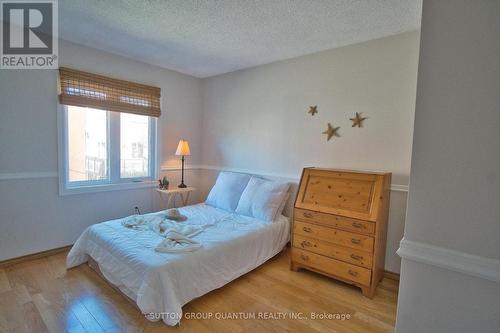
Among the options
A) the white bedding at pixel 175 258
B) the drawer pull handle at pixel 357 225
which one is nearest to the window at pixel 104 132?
the white bedding at pixel 175 258

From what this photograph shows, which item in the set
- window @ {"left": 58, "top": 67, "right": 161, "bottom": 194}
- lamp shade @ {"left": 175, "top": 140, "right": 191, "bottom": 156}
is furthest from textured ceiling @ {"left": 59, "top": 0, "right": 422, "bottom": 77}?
lamp shade @ {"left": 175, "top": 140, "right": 191, "bottom": 156}

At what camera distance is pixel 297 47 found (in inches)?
110

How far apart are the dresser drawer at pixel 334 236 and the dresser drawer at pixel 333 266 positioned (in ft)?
0.61

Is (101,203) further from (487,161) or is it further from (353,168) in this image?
(487,161)

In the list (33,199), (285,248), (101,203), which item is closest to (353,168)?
(285,248)

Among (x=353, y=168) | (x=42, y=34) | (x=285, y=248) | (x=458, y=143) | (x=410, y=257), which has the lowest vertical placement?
(x=285, y=248)

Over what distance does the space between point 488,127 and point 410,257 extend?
60 cm

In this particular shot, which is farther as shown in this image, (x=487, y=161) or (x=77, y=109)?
(x=77, y=109)

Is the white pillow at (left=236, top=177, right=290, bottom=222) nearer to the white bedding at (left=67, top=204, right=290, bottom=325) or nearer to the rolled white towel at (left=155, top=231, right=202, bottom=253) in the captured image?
the white bedding at (left=67, top=204, right=290, bottom=325)

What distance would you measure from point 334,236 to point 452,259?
4.59ft

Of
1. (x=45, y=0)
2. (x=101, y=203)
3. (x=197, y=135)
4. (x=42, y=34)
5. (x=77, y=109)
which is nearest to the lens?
(x=45, y=0)

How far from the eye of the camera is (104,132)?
3227 millimetres

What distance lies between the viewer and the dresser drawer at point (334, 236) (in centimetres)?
219

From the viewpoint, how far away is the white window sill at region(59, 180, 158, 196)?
2901 mm
